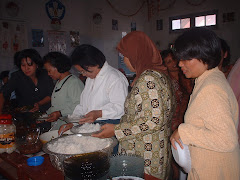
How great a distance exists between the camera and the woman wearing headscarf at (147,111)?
4.14ft

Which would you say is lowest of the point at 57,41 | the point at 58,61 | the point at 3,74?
the point at 3,74

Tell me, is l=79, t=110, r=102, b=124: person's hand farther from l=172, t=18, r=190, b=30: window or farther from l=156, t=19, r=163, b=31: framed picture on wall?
l=156, t=19, r=163, b=31: framed picture on wall

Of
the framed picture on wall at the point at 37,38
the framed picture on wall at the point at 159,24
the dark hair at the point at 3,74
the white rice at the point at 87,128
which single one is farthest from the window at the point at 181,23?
the white rice at the point at 87,128

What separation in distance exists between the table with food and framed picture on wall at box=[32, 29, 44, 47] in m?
3.10

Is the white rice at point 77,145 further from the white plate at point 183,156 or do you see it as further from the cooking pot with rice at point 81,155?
the white plate at point 183,156

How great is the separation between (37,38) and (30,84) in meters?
2.59

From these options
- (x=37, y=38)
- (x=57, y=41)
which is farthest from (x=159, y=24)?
(x=37, y=38)

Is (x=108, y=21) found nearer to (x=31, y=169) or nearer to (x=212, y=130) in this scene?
(x=31, y=169)

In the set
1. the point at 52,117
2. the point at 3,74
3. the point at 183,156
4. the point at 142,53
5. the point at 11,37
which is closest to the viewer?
the point at 183,156

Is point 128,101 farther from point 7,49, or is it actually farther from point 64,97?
point 7,49

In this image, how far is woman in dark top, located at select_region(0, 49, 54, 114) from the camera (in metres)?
2.37

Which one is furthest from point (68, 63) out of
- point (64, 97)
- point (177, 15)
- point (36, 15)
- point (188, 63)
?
point (177, 15)

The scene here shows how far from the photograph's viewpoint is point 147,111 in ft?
4.13

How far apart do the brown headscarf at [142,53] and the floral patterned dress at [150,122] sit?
0.10m
